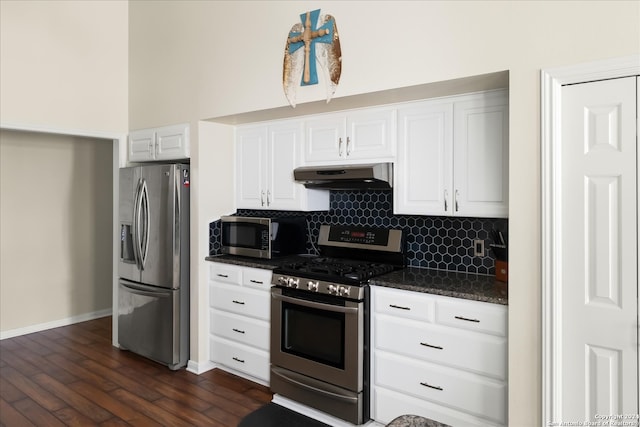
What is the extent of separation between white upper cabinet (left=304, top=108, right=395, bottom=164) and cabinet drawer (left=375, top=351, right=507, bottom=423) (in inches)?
53.4

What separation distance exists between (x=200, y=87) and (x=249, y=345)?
7.23 feet

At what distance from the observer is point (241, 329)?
11.8ft

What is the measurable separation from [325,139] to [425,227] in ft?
3.29

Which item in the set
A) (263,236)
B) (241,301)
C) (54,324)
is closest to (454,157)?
(263,236)

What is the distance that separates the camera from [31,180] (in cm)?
492

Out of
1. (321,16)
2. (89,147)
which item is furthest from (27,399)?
(321,16)

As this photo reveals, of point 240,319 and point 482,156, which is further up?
point 482,156

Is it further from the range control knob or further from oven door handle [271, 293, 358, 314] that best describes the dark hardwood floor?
the range control knob

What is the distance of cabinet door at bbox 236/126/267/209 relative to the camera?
3785mm

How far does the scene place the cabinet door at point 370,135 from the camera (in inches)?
119

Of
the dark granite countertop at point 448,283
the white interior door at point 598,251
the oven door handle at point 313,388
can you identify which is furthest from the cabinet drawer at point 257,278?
the white interior door at point 598,251

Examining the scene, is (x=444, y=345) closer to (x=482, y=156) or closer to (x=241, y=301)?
Answer: (x=482, y=156)

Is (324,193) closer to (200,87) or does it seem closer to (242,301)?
(242,301)

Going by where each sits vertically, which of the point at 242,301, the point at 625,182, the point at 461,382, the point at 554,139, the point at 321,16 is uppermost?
the point at 321,16
